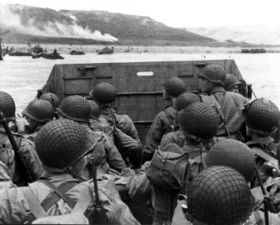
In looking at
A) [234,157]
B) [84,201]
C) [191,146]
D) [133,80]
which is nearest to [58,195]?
[84,201]

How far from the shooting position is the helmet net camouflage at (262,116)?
14.5 ft

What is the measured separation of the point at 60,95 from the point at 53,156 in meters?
5.46

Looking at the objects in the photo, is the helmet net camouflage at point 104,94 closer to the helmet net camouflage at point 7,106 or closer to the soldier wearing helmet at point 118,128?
the soldier wearing helmet at point 118,128

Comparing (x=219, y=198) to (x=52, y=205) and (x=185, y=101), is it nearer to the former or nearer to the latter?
(x=52, y=205)

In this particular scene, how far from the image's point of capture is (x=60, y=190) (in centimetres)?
305

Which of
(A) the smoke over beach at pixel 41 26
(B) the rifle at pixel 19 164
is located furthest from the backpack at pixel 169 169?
(A) the smoke over beach at pixel 41 26

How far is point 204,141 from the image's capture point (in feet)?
13.4

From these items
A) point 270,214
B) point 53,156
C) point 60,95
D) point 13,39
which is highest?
point 53,156

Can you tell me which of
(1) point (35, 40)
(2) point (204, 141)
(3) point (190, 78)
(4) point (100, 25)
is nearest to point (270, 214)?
(2) point (204, 141)

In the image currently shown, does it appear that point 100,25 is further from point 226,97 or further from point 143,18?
point 226,97

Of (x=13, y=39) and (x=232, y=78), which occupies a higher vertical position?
(x=232, y=78)

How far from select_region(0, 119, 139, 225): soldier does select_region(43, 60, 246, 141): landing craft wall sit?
16.6 ft

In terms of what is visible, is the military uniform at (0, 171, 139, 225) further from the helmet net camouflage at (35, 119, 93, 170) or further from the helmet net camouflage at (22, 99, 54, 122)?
the helmet net camouflage at (22, 99, 54, 122)

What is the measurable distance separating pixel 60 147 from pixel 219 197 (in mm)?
1063
